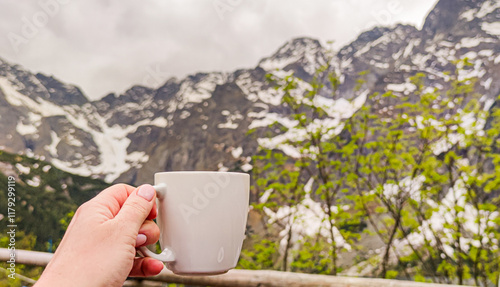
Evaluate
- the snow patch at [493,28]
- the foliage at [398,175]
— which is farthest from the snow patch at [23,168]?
the snow patch at [493,28]

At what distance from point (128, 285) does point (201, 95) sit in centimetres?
2579

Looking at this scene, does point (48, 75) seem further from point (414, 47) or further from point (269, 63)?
point (414, 47)

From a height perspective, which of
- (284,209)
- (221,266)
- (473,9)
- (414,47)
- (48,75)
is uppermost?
(473,9)

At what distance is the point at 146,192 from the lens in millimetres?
402

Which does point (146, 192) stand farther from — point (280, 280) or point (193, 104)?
point (193, 104)

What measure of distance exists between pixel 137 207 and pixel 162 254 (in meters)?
0.08

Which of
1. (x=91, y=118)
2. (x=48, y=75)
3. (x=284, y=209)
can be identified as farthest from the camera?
(x=91, y=118)

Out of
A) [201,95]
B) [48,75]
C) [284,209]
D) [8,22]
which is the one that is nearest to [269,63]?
[201,95]

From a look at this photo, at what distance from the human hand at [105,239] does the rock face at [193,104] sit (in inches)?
398

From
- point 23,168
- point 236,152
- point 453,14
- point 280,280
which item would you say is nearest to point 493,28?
point 453,14

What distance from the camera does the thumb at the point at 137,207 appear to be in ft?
1.24

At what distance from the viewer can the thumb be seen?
38 cm

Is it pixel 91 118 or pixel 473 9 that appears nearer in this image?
pixel 473 9

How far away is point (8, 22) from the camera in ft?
36.2
